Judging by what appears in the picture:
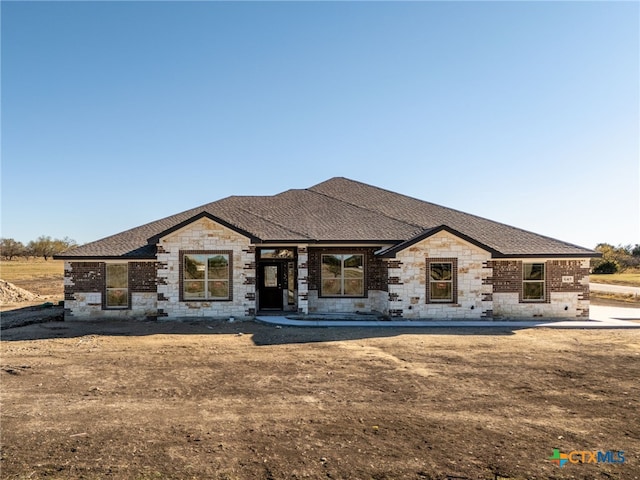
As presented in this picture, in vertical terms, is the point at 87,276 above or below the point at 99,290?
above

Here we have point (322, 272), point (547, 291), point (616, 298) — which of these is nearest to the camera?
point (547, 291)

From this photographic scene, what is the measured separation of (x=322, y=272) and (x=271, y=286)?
2.48m

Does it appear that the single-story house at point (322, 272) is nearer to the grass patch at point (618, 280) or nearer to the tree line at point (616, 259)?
the grass patch at point (618, 280)

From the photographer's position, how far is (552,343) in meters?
12.4

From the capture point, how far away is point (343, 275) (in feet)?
58.1

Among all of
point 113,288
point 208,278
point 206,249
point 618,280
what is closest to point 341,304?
point 208,278

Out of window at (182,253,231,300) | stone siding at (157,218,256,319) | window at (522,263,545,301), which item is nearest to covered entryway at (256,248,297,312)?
stone siding at (157,218,256,319)

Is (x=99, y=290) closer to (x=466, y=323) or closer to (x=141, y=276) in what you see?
(x=141, y=276)

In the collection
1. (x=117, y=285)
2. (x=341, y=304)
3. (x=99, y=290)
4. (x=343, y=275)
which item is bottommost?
(x=341, y=304)

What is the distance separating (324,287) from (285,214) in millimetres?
4554

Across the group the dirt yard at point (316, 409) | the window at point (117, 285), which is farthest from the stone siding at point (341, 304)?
the window at point (117, 285)

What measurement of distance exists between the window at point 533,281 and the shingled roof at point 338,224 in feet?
2.34

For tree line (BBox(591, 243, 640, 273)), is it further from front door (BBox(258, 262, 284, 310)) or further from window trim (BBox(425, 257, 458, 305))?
front door (BBox(258, 262, 284, 310))

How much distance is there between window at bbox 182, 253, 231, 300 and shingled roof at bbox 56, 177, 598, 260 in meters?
1.51
